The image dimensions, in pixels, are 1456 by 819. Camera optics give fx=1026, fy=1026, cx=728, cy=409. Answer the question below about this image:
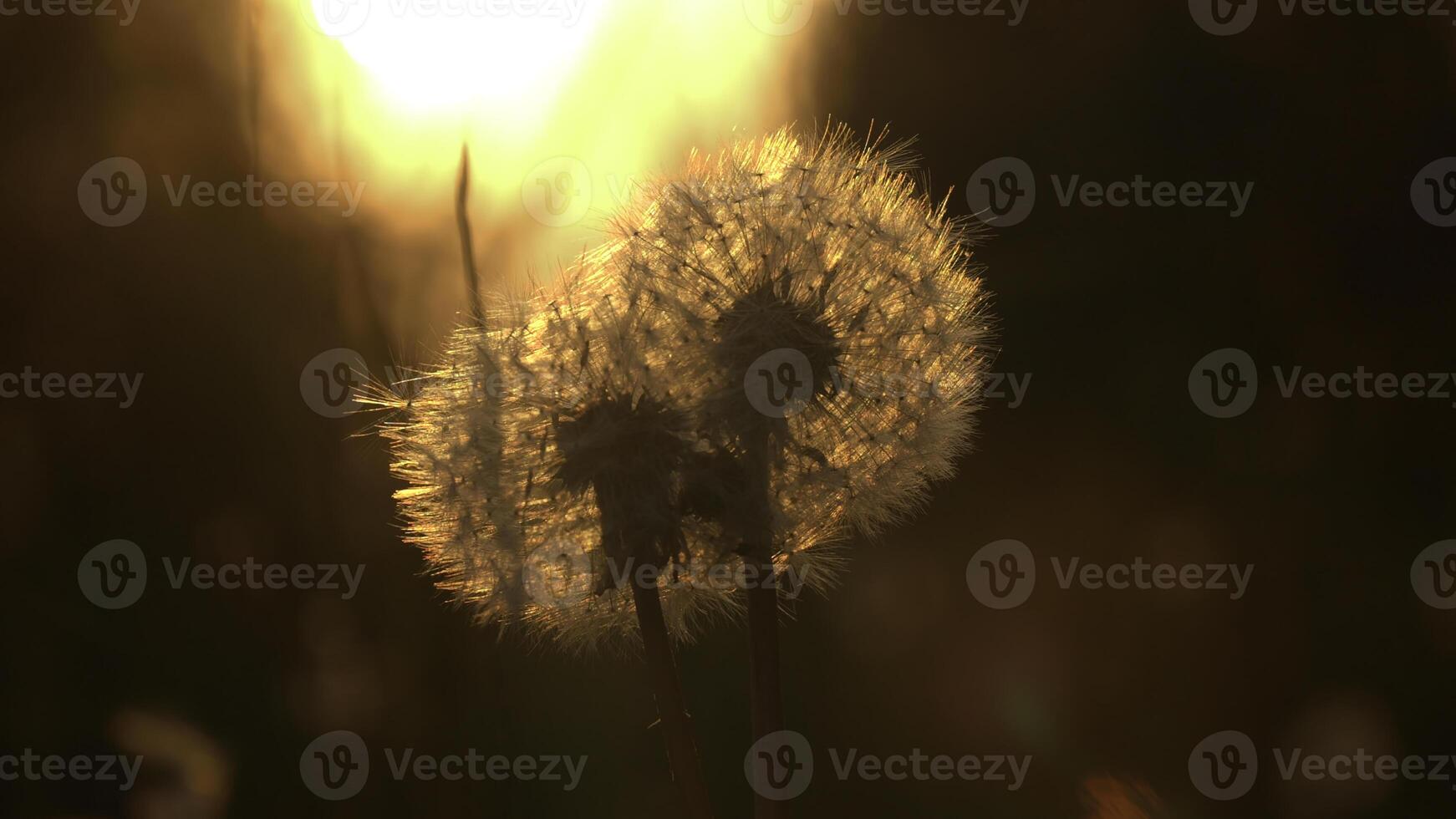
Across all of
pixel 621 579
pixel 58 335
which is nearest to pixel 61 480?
pixel 58 335
